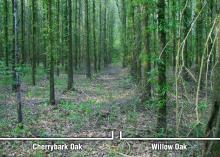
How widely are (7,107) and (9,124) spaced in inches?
149

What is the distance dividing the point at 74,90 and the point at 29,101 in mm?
4489

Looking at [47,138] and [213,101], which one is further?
[47,138]

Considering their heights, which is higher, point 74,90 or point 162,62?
point 162,62

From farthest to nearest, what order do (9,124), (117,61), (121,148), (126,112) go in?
(117,61) → (126,112) → (9,124) → (121,148)

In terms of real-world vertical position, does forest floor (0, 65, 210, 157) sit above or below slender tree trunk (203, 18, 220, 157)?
below

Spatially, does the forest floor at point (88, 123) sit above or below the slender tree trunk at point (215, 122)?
below

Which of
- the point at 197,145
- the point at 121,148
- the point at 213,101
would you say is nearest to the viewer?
the point at 213,101

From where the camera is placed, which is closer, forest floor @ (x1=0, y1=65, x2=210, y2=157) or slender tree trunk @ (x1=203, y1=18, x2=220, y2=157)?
slender tree trunk @ (x1=203, y1=18, x2=220, y2=157)

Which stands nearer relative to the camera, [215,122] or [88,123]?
[215,122]

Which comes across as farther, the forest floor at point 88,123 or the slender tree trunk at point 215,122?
the forest floor at point 88,123

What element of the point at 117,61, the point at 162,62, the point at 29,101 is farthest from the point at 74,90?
the point at 117,61

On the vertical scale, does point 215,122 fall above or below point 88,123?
above

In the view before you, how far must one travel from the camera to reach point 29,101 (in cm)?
1970

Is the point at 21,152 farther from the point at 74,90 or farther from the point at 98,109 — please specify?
the point at 74,90
